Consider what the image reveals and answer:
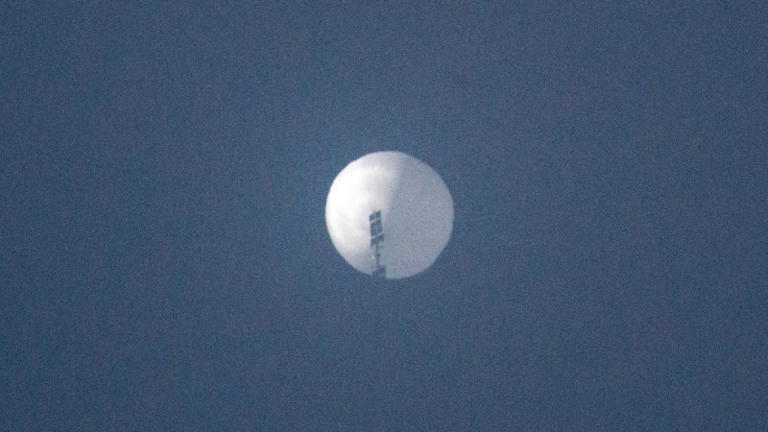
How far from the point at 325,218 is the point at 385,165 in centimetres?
135

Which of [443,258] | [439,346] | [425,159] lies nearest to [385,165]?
[425,159]

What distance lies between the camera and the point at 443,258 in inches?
549

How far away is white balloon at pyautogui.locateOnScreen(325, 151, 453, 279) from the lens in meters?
13.9

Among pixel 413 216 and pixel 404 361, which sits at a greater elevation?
pixel 413 216

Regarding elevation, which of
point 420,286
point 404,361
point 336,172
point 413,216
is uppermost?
point 336,172

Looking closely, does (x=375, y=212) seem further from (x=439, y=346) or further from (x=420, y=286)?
(x=439, y=346)

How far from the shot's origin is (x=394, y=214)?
14.0 metres

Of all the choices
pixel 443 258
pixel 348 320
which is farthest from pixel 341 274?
pixel 443 258

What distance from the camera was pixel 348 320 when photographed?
1390 centimetres

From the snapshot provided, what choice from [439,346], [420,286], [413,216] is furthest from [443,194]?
[439,346]

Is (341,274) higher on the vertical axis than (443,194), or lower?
lower

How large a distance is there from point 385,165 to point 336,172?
Answer: 0.87 meters

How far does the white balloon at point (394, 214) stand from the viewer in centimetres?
1385

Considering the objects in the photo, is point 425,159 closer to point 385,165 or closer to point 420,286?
point 385,165
